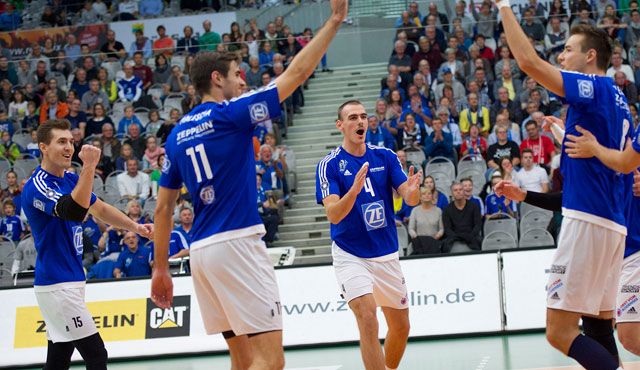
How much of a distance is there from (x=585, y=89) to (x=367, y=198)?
296 cm

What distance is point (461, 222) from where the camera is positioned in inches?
635

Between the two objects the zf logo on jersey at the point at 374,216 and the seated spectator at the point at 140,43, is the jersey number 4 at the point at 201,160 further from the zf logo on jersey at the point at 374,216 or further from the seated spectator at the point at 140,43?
the seated spectator at the point at 140,43

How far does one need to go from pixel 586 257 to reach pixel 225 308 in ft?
7.92

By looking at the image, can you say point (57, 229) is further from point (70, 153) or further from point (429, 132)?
point (429, 132)

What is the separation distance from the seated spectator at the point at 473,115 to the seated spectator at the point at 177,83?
731cm

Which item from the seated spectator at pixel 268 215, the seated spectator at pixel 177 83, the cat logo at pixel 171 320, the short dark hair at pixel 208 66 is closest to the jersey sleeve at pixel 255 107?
the short dark hair at pixel 208 66

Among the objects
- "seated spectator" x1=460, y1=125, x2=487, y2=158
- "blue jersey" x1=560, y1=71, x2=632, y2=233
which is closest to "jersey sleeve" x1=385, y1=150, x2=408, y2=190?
"blue jersey" x1=560, y1=71, x2=632, y2=233

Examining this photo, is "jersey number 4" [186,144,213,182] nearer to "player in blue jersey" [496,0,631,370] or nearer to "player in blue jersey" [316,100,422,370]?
"player in blue jersey" [496,0,631,370]

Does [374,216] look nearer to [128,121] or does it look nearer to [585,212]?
[585,212]

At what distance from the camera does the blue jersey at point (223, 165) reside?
18.8 ft

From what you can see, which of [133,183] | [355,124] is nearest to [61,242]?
[355,124]

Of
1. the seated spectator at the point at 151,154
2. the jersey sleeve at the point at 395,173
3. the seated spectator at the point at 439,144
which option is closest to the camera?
the jersey sleeve at the point at 395,173

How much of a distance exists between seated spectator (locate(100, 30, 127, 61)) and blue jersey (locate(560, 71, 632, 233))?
18656mm

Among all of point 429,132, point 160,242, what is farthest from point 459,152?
point 160,242
